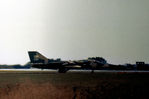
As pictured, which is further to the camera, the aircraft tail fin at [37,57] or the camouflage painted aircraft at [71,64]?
the aircraft tail fin at [37,57]

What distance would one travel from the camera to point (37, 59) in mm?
68438

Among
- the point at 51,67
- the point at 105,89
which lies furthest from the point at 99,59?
the point at 105,89

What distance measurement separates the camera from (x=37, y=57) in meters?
68.7

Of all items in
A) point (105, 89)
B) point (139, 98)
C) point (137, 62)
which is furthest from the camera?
point (137, 62)

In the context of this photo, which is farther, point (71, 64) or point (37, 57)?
point (37, 57)

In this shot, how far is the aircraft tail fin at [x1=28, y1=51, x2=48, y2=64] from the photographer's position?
67.9m

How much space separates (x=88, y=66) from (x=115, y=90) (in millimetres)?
45261

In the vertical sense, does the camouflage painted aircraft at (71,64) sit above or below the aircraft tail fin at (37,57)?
below

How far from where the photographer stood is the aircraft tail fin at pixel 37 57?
223 feet

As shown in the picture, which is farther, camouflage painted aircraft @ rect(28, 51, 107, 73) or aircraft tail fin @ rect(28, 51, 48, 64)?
aircraft tail fin @ rect(28, 51, 48, 64)

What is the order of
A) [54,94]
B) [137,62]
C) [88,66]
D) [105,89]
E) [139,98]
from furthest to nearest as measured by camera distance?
[137,62]
[88,66]
[105,89]
[54,94]
[139,98]

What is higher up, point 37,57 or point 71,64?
point 37,57

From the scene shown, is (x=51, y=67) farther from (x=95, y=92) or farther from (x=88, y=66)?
(x=95, y=92)

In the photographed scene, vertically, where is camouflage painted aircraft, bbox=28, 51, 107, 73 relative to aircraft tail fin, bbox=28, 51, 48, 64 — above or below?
below
